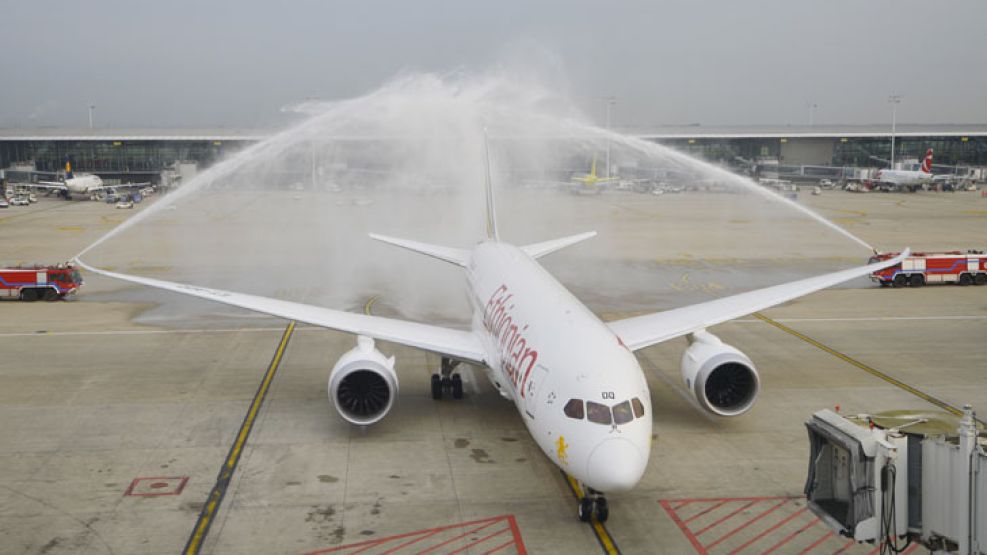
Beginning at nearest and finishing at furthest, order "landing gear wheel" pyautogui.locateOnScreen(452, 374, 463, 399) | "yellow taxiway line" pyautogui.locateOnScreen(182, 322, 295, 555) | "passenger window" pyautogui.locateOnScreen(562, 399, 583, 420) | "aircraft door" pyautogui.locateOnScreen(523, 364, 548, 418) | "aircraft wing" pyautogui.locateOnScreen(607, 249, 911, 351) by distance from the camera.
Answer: "passenger window" pyautogui.locateOnScreen(562, 399, 583, 420), "yellow taxiway line" pyautogui.locateOnScreen(182, 322, 295, 555), "aircraft door" pyautogui.locateOnScreen(523, 364, 548, 418), "aircraft wing" pyautogui.locateOnScreen(607, 249, 911, 351), "landing gear wheel" pyautogui.locateOnScreen(452, 374, 463, 399)

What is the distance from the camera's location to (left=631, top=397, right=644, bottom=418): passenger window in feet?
57.1

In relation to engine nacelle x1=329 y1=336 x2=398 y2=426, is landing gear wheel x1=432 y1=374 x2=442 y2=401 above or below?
below

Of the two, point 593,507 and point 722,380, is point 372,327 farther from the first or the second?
point 593,507

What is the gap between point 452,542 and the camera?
57.0ft

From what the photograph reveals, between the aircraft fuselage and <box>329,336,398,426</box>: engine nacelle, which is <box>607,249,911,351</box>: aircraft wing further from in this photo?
<box>329,336,398,426</box>: engine nacelle

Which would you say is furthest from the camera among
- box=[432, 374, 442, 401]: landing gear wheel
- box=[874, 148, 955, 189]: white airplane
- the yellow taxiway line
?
box=[874, 148, 955, 189]: white airplane

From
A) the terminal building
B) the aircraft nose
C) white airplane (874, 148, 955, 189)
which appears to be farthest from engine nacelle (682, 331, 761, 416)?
white airplane (874, 148, 955, 189)

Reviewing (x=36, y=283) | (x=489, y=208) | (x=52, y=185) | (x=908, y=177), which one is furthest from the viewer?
(x=908, y=177)

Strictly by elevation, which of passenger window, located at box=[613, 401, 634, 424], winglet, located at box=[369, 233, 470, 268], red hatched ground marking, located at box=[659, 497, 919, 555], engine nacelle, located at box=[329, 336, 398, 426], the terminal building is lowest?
red hatched ground marking, located at box=[659, 497, 919, 555]

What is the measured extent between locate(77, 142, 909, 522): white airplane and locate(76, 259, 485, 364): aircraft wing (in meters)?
0.04

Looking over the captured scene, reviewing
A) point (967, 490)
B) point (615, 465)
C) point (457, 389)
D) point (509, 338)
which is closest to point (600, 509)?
point (615, 465)

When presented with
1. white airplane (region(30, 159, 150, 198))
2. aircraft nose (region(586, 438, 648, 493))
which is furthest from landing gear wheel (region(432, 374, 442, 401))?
white airplane (region(30, 159, 150, 198))

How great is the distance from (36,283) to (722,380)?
36.2 meters

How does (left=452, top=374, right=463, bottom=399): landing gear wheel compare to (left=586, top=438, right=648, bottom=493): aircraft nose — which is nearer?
(left=586, top=438, right=648, bottom=493): aircraft nose
